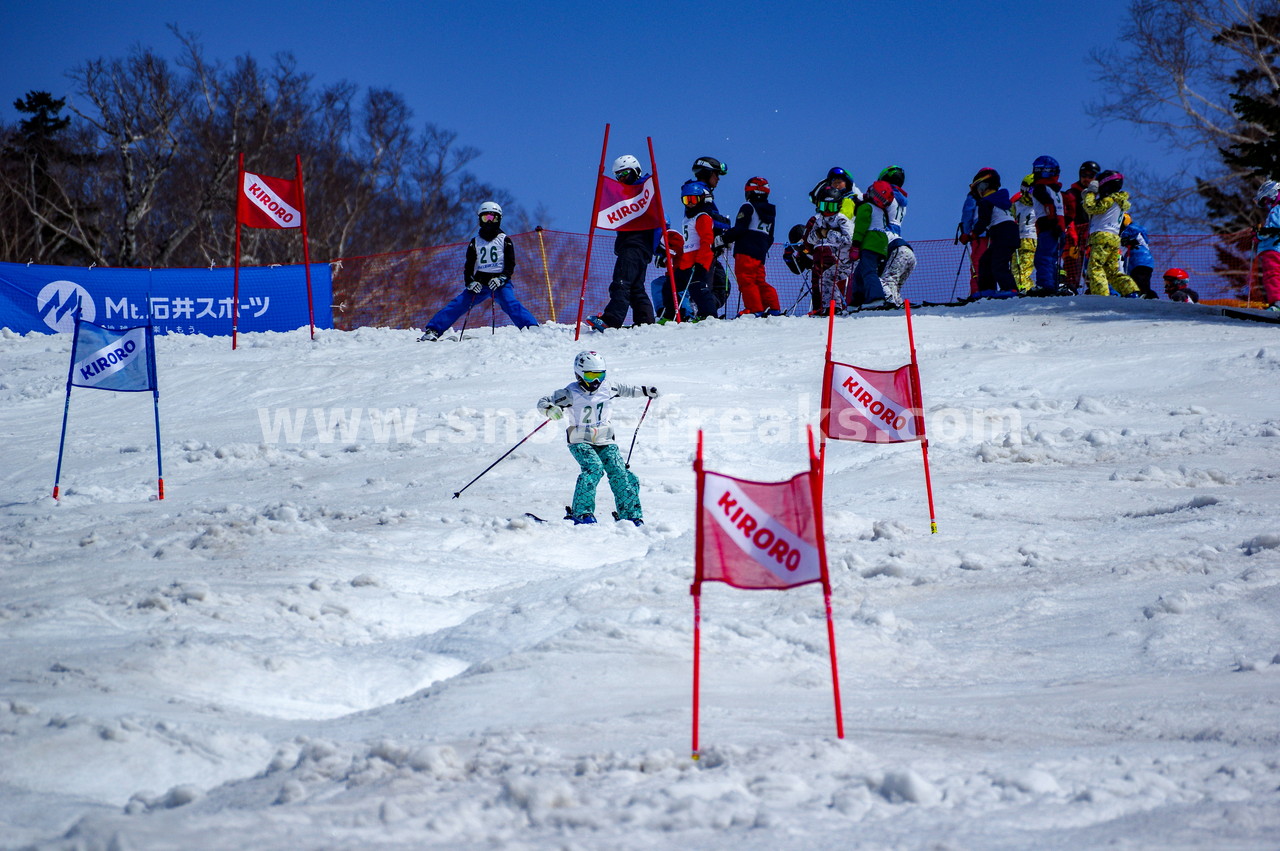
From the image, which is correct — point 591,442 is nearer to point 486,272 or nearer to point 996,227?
point 486,272

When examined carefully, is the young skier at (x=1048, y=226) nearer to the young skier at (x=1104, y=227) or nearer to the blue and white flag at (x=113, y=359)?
the young skier at (x=1104, y=227)

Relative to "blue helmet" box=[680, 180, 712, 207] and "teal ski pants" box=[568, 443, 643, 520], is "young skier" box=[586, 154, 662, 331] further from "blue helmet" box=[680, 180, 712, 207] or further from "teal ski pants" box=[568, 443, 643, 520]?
"teal ski pants" box=[568, 443, 643, 520]

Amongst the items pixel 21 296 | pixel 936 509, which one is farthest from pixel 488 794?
pixel 21 296

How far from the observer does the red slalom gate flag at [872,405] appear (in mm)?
Result: 7441

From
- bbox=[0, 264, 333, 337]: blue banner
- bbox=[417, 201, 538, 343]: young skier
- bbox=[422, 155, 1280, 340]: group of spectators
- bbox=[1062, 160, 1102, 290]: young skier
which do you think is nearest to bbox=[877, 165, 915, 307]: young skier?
bbox=[422, 155, 1280, 340]: group of spectators

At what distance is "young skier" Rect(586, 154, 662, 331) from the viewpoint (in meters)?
15.4

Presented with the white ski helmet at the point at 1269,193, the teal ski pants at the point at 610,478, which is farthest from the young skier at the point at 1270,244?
the teal ski pants at the point at 610,478

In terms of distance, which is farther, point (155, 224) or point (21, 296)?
point (155, 224)

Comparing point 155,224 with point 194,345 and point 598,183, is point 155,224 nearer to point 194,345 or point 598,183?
point 194,345

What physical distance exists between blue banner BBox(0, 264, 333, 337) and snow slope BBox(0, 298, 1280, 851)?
5796 mm

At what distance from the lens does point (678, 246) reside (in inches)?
636

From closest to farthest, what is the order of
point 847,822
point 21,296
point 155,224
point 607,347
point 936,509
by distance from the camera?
point 847,822 < point 936,509 < point 607,347 < point 21,296 < point 155,224

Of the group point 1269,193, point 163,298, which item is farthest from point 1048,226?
point 163,298

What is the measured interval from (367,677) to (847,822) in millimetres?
2554
